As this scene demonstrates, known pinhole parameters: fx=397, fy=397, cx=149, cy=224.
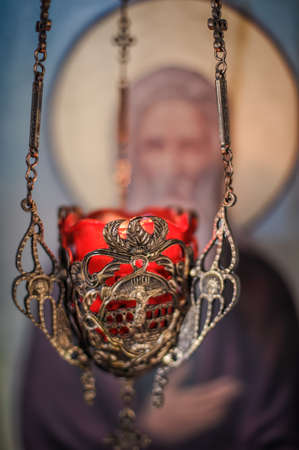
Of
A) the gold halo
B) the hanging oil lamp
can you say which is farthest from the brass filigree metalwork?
the gold halo

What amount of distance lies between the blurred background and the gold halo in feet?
0.12

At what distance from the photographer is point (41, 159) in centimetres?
137

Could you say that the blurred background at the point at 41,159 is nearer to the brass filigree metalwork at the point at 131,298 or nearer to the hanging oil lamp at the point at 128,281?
the hanging oil lamp at the point at 128,281

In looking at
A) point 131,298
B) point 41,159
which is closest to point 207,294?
point 131,298

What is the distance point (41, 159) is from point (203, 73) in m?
0.63

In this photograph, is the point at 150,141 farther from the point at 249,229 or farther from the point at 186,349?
the point at 186,349

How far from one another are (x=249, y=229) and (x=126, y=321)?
0.74 m

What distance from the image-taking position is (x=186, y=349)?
0.84 metres

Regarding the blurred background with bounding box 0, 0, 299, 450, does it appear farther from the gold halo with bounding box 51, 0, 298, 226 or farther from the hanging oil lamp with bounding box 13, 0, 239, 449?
the hanging oil lamp with bounding box 13, 0, 239, 449

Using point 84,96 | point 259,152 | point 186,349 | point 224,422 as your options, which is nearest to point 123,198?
point 84,96

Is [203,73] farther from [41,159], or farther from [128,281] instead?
[128,281]

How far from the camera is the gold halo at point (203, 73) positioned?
132 centimetres

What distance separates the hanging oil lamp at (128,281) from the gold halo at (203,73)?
541 millimetres

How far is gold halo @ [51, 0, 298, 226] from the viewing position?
4.33 feet
